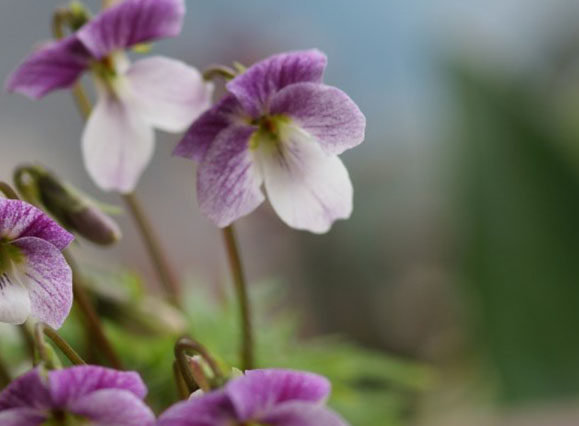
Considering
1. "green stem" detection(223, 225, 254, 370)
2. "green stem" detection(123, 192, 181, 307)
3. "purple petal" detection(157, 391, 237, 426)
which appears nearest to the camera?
"purple petal" detection(157, 391, 237, 426)

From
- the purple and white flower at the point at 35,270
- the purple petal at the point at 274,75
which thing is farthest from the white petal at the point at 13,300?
the purple petal at the point at 274,75

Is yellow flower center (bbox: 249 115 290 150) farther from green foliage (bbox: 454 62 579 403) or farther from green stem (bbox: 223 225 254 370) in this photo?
green foliage (bbox: 454 62 579 403)

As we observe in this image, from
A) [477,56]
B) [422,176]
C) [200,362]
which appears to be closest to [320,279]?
[422,176]

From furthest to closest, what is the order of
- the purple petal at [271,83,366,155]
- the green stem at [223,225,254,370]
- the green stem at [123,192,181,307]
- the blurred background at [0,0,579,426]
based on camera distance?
the blurred background at [0,0,579,426]
the green stem at [123,192,181,307]
the green stem at [223,225,254,370]
the purple petal at [271,83,366,155]

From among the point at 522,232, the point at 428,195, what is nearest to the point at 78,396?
the point at 522,232

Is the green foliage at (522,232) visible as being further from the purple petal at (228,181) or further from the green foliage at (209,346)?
the purple petal at (228,181)

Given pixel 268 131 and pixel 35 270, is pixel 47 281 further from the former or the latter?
pixel 268 131

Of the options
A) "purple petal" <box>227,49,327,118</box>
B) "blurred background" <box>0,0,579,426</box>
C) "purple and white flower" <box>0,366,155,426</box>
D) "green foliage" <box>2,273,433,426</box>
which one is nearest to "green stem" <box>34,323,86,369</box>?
"purple and white flower" <box>0,366,155,426</box>

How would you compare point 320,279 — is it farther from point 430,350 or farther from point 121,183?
point 121,183
